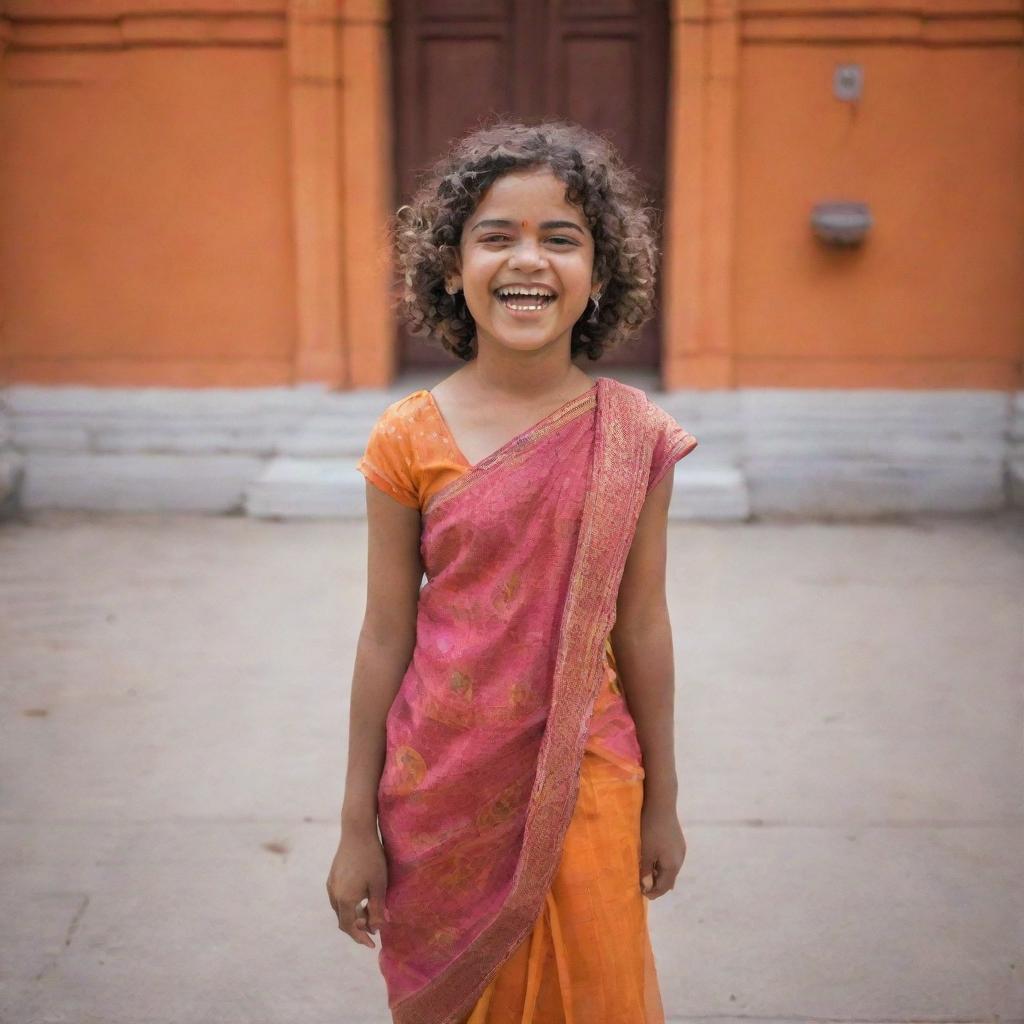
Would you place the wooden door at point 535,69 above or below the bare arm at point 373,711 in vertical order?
above

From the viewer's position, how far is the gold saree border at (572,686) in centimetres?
159

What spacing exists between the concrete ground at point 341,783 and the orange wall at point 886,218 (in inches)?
60.2

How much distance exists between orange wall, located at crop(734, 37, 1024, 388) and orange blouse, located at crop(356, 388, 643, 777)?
5.47 metres

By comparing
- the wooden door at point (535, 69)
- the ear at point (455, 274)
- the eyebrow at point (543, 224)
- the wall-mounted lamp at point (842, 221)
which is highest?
the wooden door at point (535, 69)

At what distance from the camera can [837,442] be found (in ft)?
22.0

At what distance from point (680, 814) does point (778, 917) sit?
1.67 ft

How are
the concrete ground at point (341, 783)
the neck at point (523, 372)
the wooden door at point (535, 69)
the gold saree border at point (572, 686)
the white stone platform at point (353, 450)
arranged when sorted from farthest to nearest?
the wooden door at point (535, 69) → the white stone platform at point (353, 450) → the concrete ground at point (341, 783) → the neck at point (523, 372) → the gold saree border at point (572, 686)

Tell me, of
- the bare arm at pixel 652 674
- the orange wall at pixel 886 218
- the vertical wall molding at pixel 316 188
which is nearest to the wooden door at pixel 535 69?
the vertical wall molding at pixel 316 188

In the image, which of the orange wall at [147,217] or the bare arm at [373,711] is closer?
the bare arm at [373,711]

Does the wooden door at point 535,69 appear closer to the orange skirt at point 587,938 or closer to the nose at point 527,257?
the nose at point 527,257

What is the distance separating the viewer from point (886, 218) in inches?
266

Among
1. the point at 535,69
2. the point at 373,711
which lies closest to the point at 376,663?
the point at 373,711

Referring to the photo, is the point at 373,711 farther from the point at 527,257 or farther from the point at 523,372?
the point at 527,257

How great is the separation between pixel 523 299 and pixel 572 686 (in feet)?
1.64
